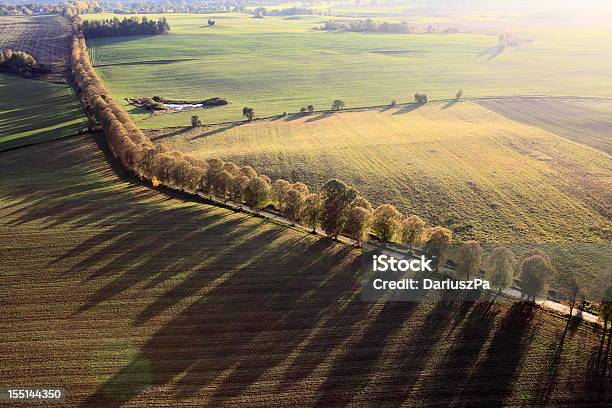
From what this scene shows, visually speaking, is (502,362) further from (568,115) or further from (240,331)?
(568,115)

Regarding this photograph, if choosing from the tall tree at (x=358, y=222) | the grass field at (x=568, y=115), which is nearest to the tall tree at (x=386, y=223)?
the tall tree at (x=358, y=222)

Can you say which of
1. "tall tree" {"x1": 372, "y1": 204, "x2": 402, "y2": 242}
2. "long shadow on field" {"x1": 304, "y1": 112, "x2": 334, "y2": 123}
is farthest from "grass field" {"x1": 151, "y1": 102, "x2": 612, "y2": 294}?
"tall tree" {"x1": 372, "y1": 204, "x2": 402, "y2": 242}

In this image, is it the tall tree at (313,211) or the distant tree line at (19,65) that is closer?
the tall tree at (313,211)

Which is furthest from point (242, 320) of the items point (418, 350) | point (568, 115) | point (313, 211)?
point (568, 115)

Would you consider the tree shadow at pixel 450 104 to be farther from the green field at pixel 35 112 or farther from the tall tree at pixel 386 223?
the green field at pixel 35 112

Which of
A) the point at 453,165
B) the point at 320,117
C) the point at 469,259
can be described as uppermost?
the point at 320,117
